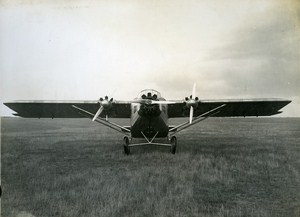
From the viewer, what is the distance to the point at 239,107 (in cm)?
1316

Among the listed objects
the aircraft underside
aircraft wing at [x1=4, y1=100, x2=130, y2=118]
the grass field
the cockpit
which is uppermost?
the cockpit

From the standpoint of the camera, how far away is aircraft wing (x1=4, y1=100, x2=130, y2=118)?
39.1 ft

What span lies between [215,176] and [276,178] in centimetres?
157

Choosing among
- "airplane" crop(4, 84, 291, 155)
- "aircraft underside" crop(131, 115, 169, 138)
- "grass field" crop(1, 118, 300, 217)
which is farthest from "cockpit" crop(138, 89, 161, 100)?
"grass field" crop(1, 118, 300, 217)

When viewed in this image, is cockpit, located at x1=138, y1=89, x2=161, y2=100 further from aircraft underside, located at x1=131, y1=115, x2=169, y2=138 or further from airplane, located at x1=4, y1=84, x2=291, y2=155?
aircraft underside, located at x1=131, y1=115, x2=169, y2=138

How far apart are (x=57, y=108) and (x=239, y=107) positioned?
7.90 metres

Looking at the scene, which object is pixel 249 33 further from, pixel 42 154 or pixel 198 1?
pixel 42 154

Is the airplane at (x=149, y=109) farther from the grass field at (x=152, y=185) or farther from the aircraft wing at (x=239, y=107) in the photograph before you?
the grass field at (x=152, y=185)

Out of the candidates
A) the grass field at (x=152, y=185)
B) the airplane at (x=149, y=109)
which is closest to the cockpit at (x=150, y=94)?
the airplane at (x=149, y=109)

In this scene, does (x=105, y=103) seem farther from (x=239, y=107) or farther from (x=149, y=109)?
(x=239, y=107)

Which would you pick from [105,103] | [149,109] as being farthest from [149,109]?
[105,103]

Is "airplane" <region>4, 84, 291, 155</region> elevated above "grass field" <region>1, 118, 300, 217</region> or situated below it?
above

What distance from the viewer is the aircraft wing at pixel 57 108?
11.9 metres

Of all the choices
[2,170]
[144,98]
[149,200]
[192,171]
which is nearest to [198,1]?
[144,98]
